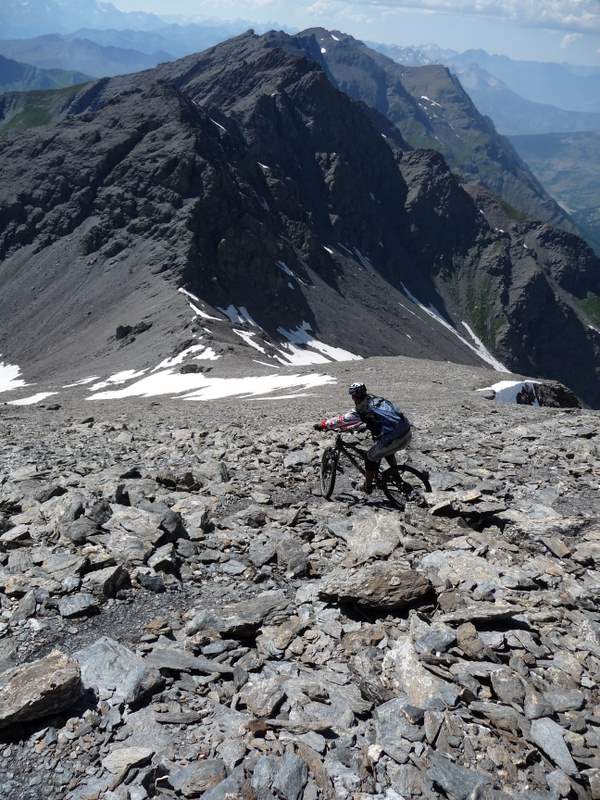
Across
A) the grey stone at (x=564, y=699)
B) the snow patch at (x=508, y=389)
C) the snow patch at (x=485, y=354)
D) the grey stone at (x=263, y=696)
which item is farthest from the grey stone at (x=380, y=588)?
the snow patch at (x=485, y=354)

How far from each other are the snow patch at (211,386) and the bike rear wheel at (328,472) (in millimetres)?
25187

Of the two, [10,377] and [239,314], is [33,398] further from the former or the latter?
[239,314]

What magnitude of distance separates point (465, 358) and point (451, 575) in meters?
160

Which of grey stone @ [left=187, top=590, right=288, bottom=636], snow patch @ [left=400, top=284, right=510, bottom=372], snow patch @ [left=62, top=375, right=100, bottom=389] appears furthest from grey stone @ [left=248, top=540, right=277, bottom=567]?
snow patch @ [left=400, top=284, right=510, bottom=372]

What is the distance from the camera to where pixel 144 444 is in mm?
19391

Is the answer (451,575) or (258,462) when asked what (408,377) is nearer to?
(258,462)

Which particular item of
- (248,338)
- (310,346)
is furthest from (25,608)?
(310,346)

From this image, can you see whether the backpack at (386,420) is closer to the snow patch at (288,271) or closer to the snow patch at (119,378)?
the snow patch at (119,378)

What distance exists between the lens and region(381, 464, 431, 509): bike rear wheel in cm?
1298

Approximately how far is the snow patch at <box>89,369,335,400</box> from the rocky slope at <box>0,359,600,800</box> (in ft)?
87.7

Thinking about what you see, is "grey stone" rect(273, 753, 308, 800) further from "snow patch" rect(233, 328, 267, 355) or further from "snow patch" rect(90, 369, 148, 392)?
"snow patch" rect(233, 328, 267, 355)

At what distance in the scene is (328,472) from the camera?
13602 mm

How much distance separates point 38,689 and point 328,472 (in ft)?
26.3

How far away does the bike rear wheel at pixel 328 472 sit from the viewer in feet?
43.9
